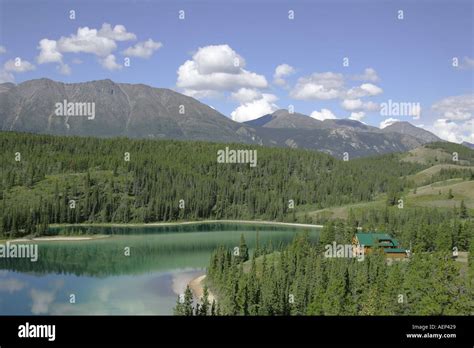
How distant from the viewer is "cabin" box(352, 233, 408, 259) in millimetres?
47219

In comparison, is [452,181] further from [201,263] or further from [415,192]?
[201,263]

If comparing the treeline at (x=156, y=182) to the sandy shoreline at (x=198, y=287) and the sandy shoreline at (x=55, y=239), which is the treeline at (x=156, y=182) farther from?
the sandy shoreline at (x=198, y=287)

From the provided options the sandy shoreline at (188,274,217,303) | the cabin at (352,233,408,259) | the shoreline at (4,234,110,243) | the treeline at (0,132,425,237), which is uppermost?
the treeline at (0,132,425,237)

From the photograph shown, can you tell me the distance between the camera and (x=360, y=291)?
2609 cm

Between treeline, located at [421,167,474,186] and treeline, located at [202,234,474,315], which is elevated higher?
treeline, located at [421,167,474,186]

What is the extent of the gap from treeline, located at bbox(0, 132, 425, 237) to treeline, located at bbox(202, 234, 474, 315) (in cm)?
5788

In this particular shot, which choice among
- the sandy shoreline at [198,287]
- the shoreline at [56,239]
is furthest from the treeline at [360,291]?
the shoreline at [56,239]

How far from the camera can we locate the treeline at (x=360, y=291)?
20000mm

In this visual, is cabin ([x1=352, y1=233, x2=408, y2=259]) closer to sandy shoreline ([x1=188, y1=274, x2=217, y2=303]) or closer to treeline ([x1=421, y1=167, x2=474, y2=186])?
sandy shoreline ([x1=188, y1=274, x2=217, y2=303])

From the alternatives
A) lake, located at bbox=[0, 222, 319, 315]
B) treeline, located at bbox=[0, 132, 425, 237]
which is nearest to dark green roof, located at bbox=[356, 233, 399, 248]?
lake, located at bbox=[0, 222, 319, 315]

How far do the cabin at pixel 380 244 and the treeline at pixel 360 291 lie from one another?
528 inches

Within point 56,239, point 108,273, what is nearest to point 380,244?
point 108,273
